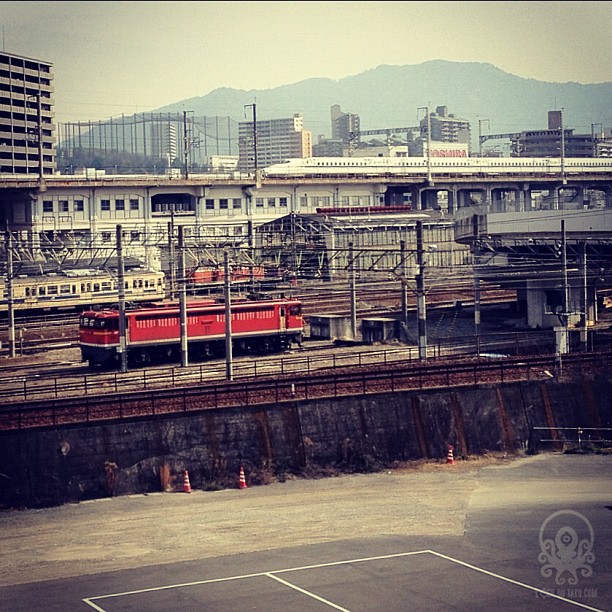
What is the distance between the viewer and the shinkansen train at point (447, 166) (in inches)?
3196

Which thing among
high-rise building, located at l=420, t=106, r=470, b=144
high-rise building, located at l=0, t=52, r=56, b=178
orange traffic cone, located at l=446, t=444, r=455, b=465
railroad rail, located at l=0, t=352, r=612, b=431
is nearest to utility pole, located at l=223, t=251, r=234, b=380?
railroad rail, located at l=0, t=352, r=612, b=431

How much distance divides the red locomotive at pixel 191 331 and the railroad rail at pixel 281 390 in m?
5.33

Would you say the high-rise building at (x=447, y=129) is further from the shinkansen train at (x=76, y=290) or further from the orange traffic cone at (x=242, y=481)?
the orange traffic cone at (x=242, y=481)

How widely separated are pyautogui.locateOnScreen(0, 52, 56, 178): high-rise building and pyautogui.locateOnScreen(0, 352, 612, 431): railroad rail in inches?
2430

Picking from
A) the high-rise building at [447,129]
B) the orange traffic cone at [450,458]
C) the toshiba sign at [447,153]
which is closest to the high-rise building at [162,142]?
the high-rise building at [447,129]

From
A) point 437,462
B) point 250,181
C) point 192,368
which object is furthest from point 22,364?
point 250,181

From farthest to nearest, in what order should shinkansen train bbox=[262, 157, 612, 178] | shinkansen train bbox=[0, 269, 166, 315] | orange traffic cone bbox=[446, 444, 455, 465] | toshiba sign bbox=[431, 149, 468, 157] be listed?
toshiba sign bbox=[431, 149, 468, 157] < shinkansen train bbox=[262, 157, 612, 178] < shinkansen train bbox=[0, 269, 166, 315] < orange traffic cone bbox=[446, 444, 455, 465]

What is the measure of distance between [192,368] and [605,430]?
12.5 meters

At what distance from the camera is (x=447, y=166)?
90.3 m

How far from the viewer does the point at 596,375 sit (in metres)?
25.7

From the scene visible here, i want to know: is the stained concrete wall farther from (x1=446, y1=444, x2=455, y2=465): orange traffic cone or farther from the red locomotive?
the red locomotive

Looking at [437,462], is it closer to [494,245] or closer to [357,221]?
[494,245]

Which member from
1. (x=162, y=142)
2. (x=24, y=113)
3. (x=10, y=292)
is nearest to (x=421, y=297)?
(x=10, y=292)

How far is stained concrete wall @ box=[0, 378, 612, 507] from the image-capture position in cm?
2027
